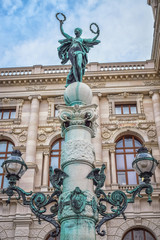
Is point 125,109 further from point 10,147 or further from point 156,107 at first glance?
point 10,147

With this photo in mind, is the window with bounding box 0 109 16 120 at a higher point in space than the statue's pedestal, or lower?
higher

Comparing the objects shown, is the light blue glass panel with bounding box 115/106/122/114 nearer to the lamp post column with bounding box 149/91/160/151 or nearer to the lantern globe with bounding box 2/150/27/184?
the lamp post column with bounding box 149/91/160/151

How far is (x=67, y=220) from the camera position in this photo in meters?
3.97

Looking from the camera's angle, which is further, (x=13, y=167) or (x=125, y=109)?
(x=125, y=109)

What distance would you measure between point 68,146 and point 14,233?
10417mm

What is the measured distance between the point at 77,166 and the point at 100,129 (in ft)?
40.7

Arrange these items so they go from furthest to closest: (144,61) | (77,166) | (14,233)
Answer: (144,61), (14,233), (77,166)

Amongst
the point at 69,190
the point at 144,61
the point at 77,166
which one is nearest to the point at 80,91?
the point at 77,166

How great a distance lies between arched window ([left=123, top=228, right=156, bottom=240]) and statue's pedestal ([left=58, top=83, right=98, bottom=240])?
1015cm

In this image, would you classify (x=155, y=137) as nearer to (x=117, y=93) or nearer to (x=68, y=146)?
(x=117, y=93)

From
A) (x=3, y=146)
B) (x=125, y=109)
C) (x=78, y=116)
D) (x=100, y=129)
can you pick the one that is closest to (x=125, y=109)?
(x=125, y=109)

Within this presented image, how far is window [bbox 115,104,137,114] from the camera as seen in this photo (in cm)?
1798

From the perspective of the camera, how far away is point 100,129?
1680 cm

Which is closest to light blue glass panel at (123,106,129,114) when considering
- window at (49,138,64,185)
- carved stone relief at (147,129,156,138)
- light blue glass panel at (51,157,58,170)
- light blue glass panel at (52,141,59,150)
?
carved stone relief at (147,129,156,138)
